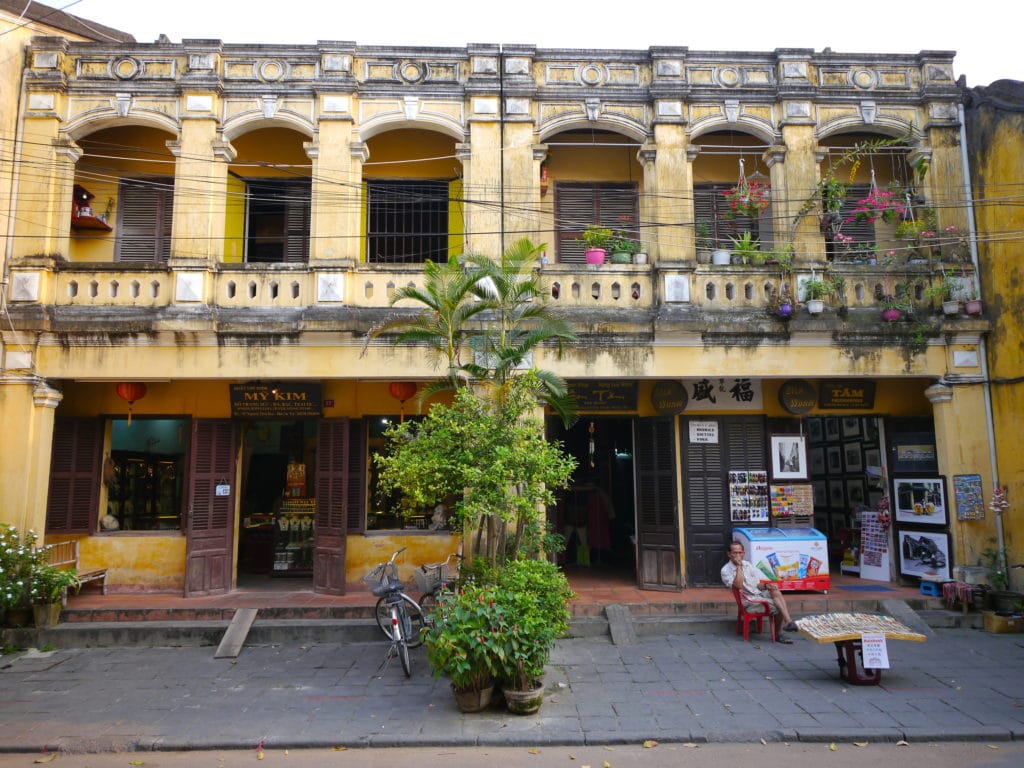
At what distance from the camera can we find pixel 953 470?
10.9 metres

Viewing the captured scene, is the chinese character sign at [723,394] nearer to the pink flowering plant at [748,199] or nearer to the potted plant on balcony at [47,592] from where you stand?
the pink flowering plant at [748,199]

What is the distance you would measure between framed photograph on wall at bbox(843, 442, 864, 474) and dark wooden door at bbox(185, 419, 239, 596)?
11382mm

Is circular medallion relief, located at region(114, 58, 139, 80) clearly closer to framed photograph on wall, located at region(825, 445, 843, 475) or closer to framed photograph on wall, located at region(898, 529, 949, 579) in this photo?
framed photograph on wall, located at region(825, 445, 843, 475)

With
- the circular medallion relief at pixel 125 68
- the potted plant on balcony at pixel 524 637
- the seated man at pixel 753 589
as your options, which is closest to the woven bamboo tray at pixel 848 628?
the seated man at pixel 753 589

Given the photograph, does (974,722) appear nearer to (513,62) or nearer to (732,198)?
(732,198)

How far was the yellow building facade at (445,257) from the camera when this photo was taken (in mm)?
10781

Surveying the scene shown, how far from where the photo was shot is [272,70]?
1147 centimetres

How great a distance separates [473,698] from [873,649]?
4303mm

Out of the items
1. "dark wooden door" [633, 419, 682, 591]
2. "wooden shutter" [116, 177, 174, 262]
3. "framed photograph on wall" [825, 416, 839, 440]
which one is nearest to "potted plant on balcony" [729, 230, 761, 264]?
"dark wooden door" [633, 419, 682, 591]

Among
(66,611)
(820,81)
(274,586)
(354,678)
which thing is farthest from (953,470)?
(66,611)

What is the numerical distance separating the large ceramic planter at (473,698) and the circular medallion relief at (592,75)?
9335 mm

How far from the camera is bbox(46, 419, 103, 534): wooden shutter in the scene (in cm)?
1175

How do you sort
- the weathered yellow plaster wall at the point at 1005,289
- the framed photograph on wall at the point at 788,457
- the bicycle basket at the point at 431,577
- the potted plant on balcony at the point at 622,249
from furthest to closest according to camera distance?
the framed photograph on wall at the point at 788,457 → the potted plant on balcony at the point at 622,249 → the weathered yellow plaster wall at the point at 1005,289 → the bicycle basket at the point at 431,577

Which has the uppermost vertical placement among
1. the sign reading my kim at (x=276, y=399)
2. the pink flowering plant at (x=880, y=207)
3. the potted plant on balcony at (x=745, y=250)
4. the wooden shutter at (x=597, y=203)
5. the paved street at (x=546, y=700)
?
the wooden shutter at (x=597, y=203)
